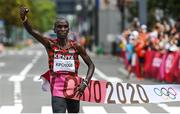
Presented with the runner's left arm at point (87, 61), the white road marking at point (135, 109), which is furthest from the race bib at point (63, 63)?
the white road marking at point (135, 109)

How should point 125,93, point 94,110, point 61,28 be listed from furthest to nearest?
point 94,110
point 125,93
point 61,28

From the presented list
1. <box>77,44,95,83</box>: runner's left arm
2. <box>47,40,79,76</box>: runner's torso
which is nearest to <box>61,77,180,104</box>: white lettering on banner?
<box>77,44,95,83</box>: runner's left arm

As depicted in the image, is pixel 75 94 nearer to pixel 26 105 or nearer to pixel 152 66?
pixel 26 105

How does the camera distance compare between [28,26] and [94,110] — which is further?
[94,110]

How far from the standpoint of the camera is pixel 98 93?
29.5 feet

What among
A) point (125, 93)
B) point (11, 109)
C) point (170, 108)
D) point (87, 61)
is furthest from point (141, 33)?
point (87, 61)

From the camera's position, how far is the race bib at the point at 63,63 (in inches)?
328

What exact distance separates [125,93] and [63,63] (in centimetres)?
128

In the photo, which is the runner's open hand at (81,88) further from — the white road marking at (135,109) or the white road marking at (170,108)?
the white road marking at (170,108)

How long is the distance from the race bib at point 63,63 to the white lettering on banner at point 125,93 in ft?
1.84

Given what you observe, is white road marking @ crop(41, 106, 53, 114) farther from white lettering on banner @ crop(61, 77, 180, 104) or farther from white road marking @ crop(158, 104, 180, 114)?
white lettering on banner @ crop(61, 77, 180, 104)

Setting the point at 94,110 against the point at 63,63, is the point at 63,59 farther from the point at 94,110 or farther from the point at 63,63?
the point at 94,110

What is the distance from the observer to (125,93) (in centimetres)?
921

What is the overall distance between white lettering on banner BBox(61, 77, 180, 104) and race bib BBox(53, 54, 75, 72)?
1.84 feet
